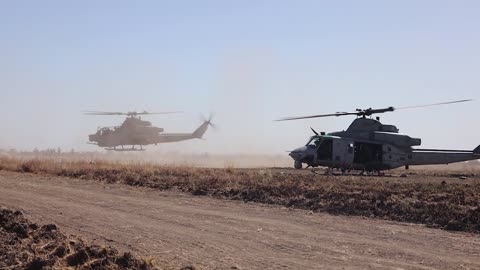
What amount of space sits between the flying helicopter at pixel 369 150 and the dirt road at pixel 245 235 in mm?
13814

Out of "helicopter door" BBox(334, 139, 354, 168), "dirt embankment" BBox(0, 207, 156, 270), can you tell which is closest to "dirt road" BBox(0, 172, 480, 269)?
"dirt embankment" BBox(0, 207, 156, 270)

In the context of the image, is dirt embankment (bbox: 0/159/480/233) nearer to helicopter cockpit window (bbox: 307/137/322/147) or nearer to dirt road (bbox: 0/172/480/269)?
dirt road (bbox: 0/172/480/269)

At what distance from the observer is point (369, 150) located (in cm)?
2981

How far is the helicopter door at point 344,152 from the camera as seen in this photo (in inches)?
1169

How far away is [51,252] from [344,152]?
869 inches

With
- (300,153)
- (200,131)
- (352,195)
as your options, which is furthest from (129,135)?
(352,195)

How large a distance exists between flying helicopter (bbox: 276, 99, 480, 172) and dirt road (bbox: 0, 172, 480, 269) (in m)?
13.8

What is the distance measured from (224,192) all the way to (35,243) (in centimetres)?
925

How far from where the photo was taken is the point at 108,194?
18.7 metres

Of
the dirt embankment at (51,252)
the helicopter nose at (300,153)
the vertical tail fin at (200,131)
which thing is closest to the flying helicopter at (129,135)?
the vertical tail fin at (200,131)

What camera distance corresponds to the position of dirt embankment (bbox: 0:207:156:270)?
28.4 feet

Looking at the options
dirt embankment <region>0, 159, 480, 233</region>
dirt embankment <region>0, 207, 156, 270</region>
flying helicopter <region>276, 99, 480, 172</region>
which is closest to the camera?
Answer: dirt embankment <region>0, 207, 156, 270</region>

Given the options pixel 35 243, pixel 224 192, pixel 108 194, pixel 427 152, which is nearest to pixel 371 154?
pixel 427 152

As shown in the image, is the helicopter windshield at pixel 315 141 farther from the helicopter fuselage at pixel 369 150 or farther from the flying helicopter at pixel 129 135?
the flying helicopter at pixel 129 135
